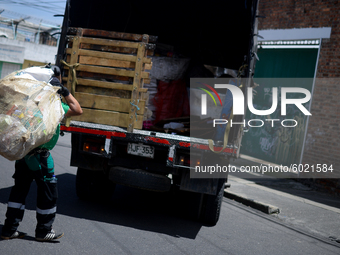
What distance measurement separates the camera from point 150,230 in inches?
182

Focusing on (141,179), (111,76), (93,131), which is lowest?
(141,179)

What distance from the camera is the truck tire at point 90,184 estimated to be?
5395 millimetres

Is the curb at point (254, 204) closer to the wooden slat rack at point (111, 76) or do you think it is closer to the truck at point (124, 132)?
the truck at point (124, 132)

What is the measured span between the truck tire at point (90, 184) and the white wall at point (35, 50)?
24361 mm

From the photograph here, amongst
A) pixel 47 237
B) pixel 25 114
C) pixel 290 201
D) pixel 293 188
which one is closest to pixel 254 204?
pixel 290 201

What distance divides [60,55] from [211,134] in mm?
2417

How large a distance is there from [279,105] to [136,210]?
21.7ft

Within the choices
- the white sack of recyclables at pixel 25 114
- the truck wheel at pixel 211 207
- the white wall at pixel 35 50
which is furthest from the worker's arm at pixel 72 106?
the white wall at pixel 35 50

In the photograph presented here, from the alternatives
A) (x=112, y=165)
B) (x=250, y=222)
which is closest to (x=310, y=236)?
(x=250, y=222)

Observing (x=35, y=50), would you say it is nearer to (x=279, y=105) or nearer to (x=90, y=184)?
(x=279, y=105)

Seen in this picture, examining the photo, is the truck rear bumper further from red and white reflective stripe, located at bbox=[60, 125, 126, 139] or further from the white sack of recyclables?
the white sack of recyclables

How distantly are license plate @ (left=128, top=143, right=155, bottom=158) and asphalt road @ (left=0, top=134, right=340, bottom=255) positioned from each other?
90cm

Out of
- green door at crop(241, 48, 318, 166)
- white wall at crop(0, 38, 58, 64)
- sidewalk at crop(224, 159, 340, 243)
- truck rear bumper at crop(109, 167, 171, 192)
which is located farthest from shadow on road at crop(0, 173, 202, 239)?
white wall at crop(0, 38, 58, 64)

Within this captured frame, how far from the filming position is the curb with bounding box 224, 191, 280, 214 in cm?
636
